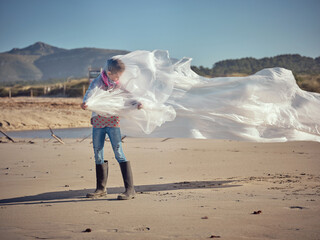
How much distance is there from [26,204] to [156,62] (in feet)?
9.54

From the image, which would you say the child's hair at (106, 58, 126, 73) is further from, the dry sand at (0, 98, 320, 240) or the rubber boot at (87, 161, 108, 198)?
the dry sand at (0, 98, 320, 240)

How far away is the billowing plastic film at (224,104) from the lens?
24.7 feet

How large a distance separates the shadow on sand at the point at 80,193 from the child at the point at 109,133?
346 mm

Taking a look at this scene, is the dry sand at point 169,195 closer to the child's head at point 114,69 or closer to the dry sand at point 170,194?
the dry sand at point 170,194

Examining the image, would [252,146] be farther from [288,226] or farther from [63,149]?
[288,226]

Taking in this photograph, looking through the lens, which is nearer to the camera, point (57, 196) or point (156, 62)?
point (57, 196)

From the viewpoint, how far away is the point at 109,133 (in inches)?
262

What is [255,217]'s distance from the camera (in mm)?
5020

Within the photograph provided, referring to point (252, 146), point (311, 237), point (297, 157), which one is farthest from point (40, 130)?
point (311, 237)

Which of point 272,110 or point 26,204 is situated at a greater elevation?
point 272,110

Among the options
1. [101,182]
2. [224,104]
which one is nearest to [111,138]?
[101,182]

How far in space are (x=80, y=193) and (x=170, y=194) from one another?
1.37m

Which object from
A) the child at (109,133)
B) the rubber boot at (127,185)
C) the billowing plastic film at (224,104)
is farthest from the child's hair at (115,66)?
the rubber boot at (127,185)

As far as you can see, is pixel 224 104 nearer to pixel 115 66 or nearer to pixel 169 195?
pixel 169 195
